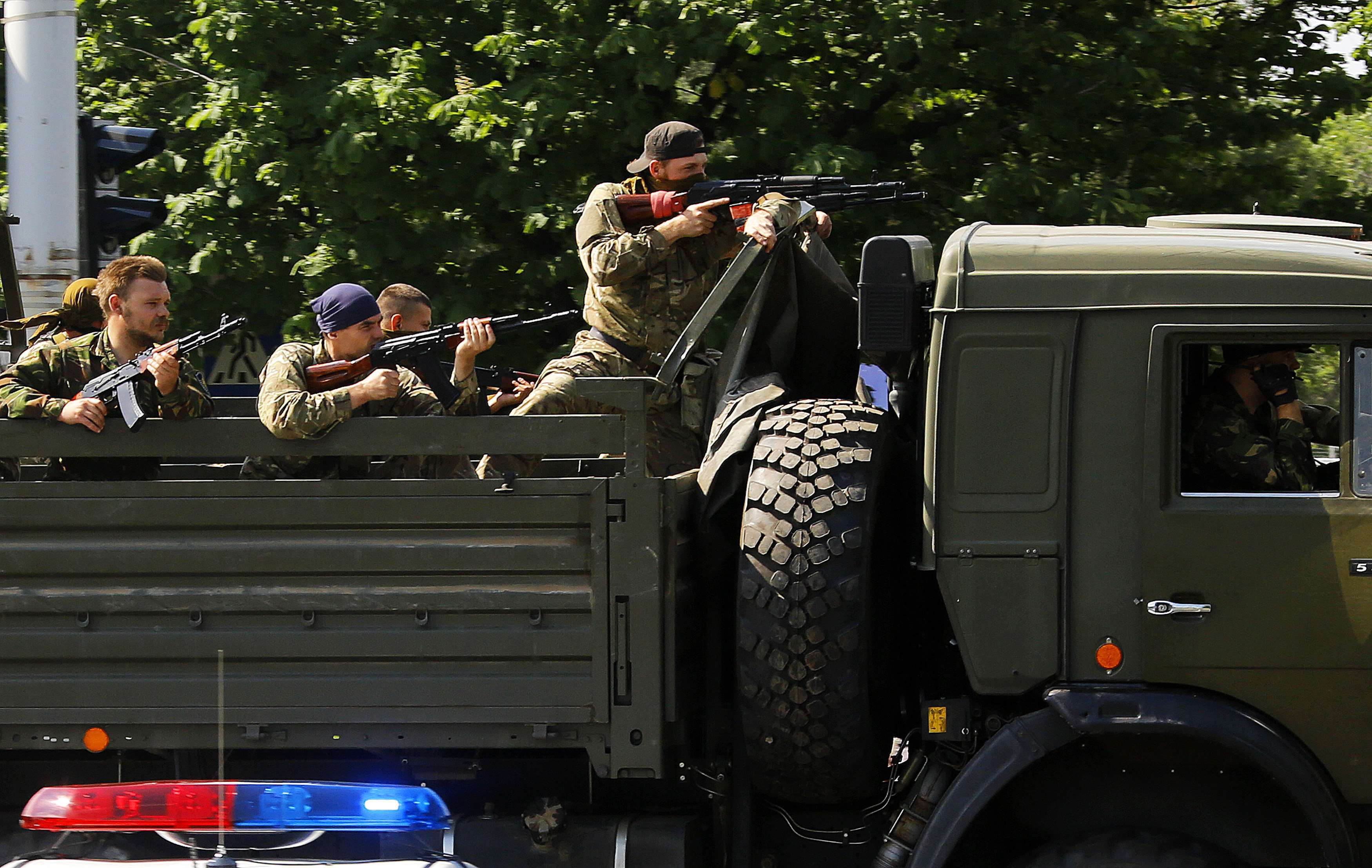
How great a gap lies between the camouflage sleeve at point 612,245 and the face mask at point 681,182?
0.68 ft

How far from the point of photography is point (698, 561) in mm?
4504

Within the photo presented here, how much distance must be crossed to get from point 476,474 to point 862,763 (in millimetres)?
1757

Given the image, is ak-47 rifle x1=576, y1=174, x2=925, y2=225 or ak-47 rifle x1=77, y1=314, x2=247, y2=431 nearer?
ak-47 rifle x1=77, y1=314, x2=247, y2=431

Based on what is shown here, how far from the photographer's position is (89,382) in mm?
4703

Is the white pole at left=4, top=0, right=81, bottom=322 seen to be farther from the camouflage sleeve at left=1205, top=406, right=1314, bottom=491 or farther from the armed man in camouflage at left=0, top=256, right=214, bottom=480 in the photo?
the camouflage sleeve at left=1205, top=406, right=1314, bottom=491

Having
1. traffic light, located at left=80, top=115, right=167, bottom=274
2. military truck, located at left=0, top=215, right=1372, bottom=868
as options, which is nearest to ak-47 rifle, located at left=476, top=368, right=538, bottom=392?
military truck, located at left=0, top=215, right=1372, bottom=868

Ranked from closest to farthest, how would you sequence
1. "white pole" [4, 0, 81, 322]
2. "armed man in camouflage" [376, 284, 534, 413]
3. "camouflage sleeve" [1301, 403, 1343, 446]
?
"camouflage sleeve" [1301, 403, 1343, 446]
"armed man in camouflage" [376, 284, 534, 413]
"white pole" [4, 0, 81, 322]

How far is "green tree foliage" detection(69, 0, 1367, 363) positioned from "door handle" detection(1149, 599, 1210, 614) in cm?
401

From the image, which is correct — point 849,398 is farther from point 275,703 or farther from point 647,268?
point 275,703

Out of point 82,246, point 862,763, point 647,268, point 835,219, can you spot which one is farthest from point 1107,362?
point 82,246

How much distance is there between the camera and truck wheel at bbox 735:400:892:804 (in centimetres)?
412

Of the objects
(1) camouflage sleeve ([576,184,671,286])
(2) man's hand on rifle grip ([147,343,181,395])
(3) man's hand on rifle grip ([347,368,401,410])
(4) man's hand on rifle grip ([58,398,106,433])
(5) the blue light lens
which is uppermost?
(1) camouflage sleeve ([576,184,671,286])

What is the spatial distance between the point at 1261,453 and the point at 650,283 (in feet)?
7.75

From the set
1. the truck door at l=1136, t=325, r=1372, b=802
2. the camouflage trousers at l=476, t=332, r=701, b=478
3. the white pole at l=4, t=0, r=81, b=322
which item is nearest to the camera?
the truck door at l=1136, t=325, r=1372, b=802
